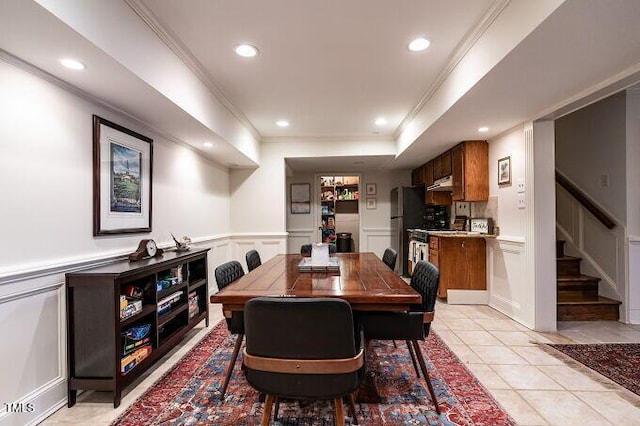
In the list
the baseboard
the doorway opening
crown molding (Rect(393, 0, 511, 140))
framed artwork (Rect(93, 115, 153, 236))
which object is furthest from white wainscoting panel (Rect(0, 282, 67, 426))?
the doorway opening

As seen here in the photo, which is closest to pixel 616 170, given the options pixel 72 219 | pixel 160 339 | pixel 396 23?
pixel 396 23

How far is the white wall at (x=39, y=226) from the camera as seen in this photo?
65.4 inches

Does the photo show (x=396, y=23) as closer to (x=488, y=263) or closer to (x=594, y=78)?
(x=594, y=78)

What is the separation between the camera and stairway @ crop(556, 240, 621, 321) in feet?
11.4

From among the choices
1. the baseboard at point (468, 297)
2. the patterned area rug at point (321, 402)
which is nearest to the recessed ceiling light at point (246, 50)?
the patterned area rug at point (321, 402)

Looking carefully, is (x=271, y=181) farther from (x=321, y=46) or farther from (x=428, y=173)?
(x=321, y=46)

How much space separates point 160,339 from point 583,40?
3.51 meters

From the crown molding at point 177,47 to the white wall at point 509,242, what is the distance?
3.25m

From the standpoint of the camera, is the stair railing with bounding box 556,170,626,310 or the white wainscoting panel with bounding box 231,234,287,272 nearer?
the stair railing with bounding box 556,170,626,310

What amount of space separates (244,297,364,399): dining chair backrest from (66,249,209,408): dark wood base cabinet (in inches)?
44.5

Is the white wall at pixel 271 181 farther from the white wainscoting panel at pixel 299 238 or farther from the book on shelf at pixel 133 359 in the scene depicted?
the book on shelf at pixel 133 359

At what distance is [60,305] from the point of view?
1.92 metres

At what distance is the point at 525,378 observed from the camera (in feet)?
7.25

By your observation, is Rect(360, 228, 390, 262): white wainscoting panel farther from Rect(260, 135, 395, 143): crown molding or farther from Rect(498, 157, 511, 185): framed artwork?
Rect(498, 157, 511, 185): framed artwork
